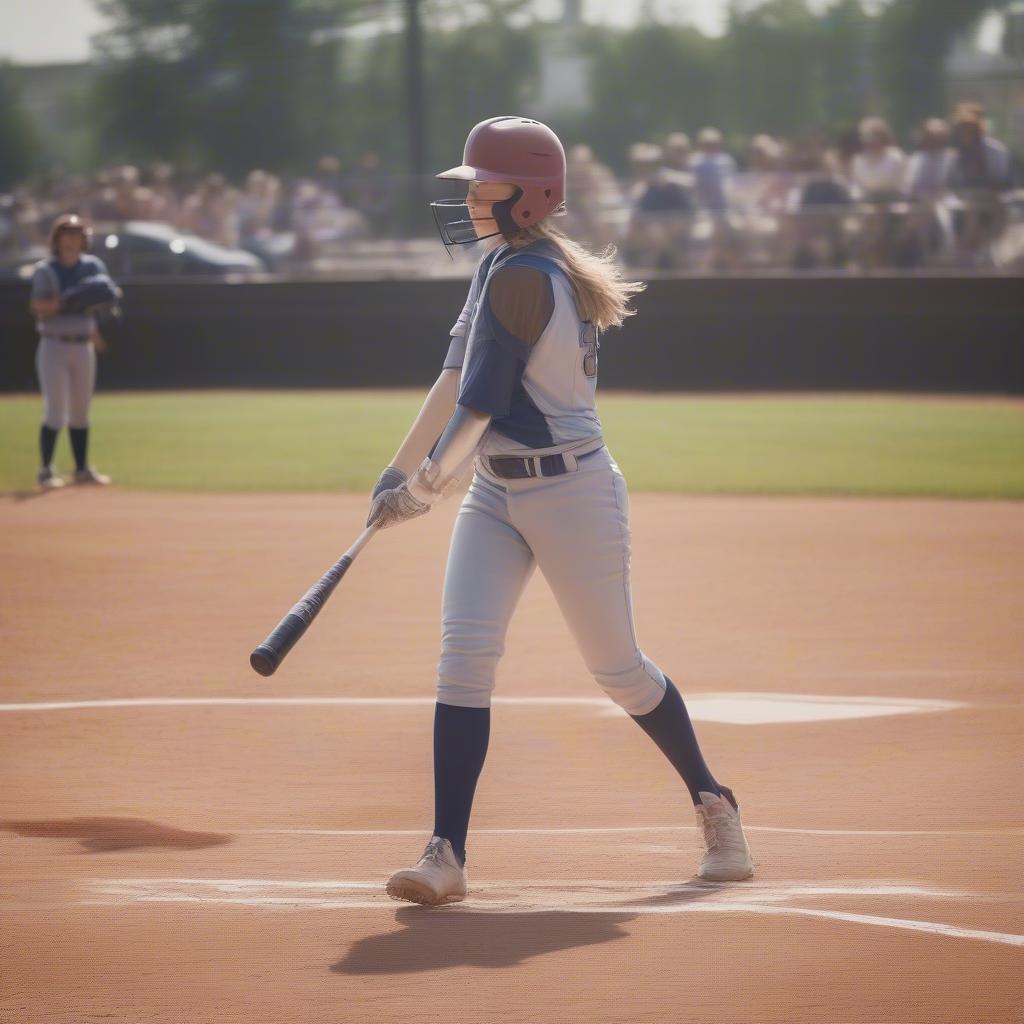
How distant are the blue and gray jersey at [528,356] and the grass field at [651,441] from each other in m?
8.72

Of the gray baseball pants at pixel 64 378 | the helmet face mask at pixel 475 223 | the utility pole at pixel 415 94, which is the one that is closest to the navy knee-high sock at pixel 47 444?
the gray baseball pants at pixel 64 378

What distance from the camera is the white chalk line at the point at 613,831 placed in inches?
183

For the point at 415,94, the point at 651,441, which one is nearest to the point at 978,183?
the point at 651,441

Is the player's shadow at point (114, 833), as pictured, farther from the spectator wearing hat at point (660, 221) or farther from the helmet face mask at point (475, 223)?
the spectator wearing hat at point (660, 221)

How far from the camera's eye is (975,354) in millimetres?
19328

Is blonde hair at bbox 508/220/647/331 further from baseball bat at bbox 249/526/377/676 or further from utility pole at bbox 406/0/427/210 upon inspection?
utility pole at bbox 406/0/427/210

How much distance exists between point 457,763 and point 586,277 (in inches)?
47.8

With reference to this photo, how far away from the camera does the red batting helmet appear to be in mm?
Answer: 4113

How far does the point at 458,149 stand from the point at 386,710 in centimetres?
2109

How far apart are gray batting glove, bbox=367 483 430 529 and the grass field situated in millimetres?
8757

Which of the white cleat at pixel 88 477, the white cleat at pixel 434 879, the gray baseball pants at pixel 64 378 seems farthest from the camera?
the white cleat at pixel 88 477

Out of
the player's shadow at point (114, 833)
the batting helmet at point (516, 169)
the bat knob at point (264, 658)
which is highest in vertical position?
the batting helmet at point (516, 169)

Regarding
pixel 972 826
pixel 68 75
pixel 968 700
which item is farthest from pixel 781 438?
pixel 68 75

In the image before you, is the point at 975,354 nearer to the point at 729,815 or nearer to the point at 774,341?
the point at 774,341
